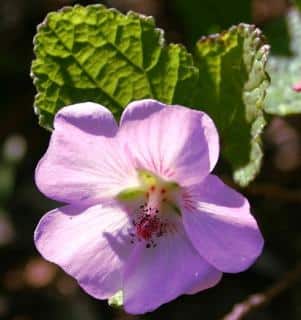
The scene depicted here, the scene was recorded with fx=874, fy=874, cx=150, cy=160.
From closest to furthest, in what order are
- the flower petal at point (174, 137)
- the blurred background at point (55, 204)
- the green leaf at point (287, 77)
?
the flower petal at point (174, 137)
the green leaf at point (287, 77)
the blurred background at point (55, 204)

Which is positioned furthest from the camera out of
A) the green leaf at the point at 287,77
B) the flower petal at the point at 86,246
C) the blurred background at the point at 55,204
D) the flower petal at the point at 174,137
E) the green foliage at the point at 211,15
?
the blurred background at the point at 55,204

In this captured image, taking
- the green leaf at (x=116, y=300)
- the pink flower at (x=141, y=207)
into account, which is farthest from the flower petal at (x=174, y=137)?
the green leaf at (x=116, y=300)

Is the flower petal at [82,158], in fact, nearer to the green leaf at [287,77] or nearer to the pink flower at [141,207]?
the pink flower at [141,207]

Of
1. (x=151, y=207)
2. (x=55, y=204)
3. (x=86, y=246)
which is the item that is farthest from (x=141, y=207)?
(x=55, y=204)

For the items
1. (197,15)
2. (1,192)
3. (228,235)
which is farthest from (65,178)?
(1,192)

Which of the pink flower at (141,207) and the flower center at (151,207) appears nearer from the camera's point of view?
the pink flower at (141,207)

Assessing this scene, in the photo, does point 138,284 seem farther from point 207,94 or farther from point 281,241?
point 281,241
